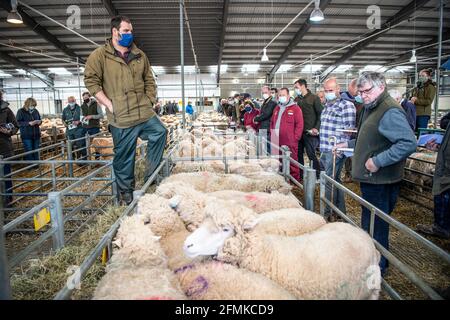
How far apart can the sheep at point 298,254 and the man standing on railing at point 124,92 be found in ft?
4.74

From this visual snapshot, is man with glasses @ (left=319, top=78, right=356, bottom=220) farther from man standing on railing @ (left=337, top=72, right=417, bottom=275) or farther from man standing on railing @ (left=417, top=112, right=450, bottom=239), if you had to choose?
man standing on railing @ (left=337, top=72, right=417, bottom=275)

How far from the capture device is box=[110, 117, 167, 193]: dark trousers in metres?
3.14

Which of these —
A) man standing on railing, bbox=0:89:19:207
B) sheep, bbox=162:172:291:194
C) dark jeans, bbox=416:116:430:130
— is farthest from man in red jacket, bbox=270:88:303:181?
man standing on railing, bbox=0:89:19:207

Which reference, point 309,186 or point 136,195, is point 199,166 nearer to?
point 309,186

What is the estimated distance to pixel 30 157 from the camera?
9430mm

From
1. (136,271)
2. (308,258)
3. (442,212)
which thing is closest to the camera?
(136,271)

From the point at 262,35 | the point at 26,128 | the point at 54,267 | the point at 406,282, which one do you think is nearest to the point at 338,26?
the point at 262,35

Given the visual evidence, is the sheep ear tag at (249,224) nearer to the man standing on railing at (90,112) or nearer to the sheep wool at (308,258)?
the sheep wool at (308,258)

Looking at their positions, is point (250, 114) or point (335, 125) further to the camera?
point (250, 114)

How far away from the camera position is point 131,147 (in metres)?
3.19

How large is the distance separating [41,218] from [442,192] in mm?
3526

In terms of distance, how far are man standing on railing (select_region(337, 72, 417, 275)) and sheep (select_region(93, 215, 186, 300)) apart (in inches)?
67.0

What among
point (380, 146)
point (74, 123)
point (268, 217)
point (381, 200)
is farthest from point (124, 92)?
point (74, 123)

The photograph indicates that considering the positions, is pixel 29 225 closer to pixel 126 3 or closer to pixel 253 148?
pixel 253 148
